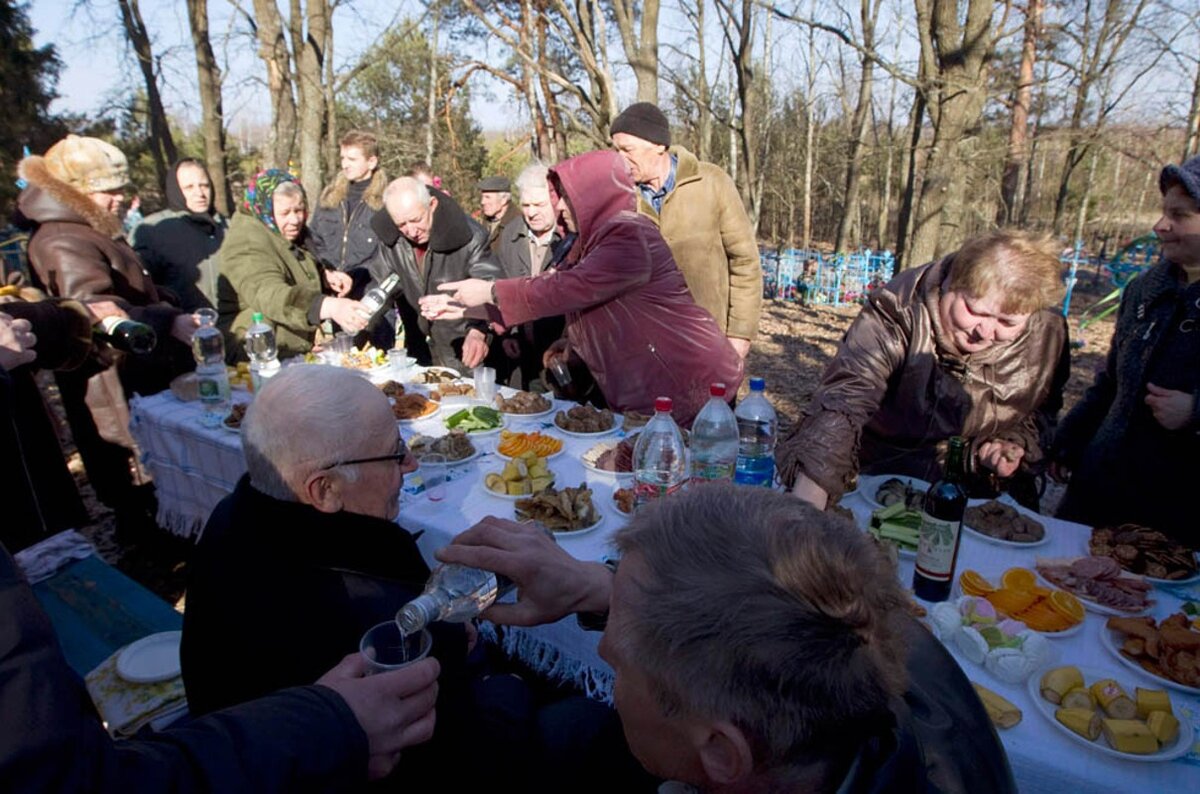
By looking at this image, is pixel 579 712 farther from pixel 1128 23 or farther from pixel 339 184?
pixel 1128 23

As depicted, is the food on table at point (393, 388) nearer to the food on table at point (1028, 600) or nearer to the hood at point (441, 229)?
the hood at point (441, 229)

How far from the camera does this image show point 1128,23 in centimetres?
1431

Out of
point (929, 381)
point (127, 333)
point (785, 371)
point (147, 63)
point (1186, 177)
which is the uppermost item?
point (147, 63)

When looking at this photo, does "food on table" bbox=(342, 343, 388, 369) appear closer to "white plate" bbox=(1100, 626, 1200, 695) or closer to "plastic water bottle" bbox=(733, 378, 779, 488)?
"plastic water bottle" bbox=(733, 378, 779, 488)

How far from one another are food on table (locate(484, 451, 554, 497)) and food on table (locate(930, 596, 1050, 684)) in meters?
1.37

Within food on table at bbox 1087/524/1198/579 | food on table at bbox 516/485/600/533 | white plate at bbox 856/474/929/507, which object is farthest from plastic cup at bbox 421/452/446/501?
food on table at bbox 1087/524/1198/579

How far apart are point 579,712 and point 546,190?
3.43 metres

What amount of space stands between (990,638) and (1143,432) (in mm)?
1715

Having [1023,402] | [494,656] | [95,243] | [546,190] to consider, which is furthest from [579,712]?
[95,243]

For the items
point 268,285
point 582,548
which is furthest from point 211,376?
point 582,548

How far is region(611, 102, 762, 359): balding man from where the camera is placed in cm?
399

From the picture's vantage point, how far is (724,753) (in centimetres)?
84

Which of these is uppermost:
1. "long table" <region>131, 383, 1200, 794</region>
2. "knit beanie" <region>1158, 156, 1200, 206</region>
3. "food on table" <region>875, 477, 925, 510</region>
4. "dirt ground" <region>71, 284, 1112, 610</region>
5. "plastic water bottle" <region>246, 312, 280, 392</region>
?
"knit beanie" <region>1158, 156, 1200, 206</region>

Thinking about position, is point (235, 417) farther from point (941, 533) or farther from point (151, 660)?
point (941, 533)
